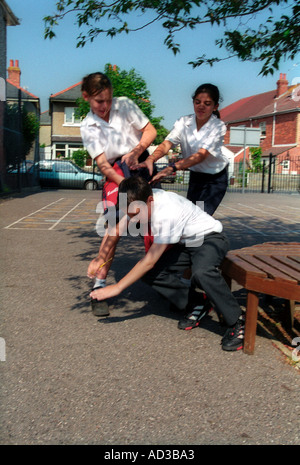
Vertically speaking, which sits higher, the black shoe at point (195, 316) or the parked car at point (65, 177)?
the parked car at point (65, 177)

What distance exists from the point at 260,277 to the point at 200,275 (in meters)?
0.44

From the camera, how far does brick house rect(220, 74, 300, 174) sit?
153 feet

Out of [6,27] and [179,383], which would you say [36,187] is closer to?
[6,27]

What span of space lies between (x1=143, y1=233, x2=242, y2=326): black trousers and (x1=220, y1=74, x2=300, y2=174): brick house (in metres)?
39.5

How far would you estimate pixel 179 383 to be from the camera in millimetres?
2830

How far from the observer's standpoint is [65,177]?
78.0ft

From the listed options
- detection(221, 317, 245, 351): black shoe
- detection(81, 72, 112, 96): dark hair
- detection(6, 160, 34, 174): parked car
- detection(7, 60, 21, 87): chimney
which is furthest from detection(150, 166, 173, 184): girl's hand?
detection(7, 60, 21, 87): chimney

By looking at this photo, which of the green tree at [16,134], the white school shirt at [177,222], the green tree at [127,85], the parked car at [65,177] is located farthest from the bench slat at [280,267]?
the green tree at [127,85]

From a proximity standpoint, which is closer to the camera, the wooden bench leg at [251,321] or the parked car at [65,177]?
the wooden bench leg at [251,321]

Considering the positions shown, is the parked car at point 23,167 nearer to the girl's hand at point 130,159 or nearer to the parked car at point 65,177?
the parked car at point 65,177

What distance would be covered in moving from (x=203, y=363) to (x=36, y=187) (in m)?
18.7

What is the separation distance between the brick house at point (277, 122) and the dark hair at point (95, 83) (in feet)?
130

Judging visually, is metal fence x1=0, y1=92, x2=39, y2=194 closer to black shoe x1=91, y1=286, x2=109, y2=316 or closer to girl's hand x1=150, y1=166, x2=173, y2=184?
black shoe x1=91, y1=286, x2=109, y2=316

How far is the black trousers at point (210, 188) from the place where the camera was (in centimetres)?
433
